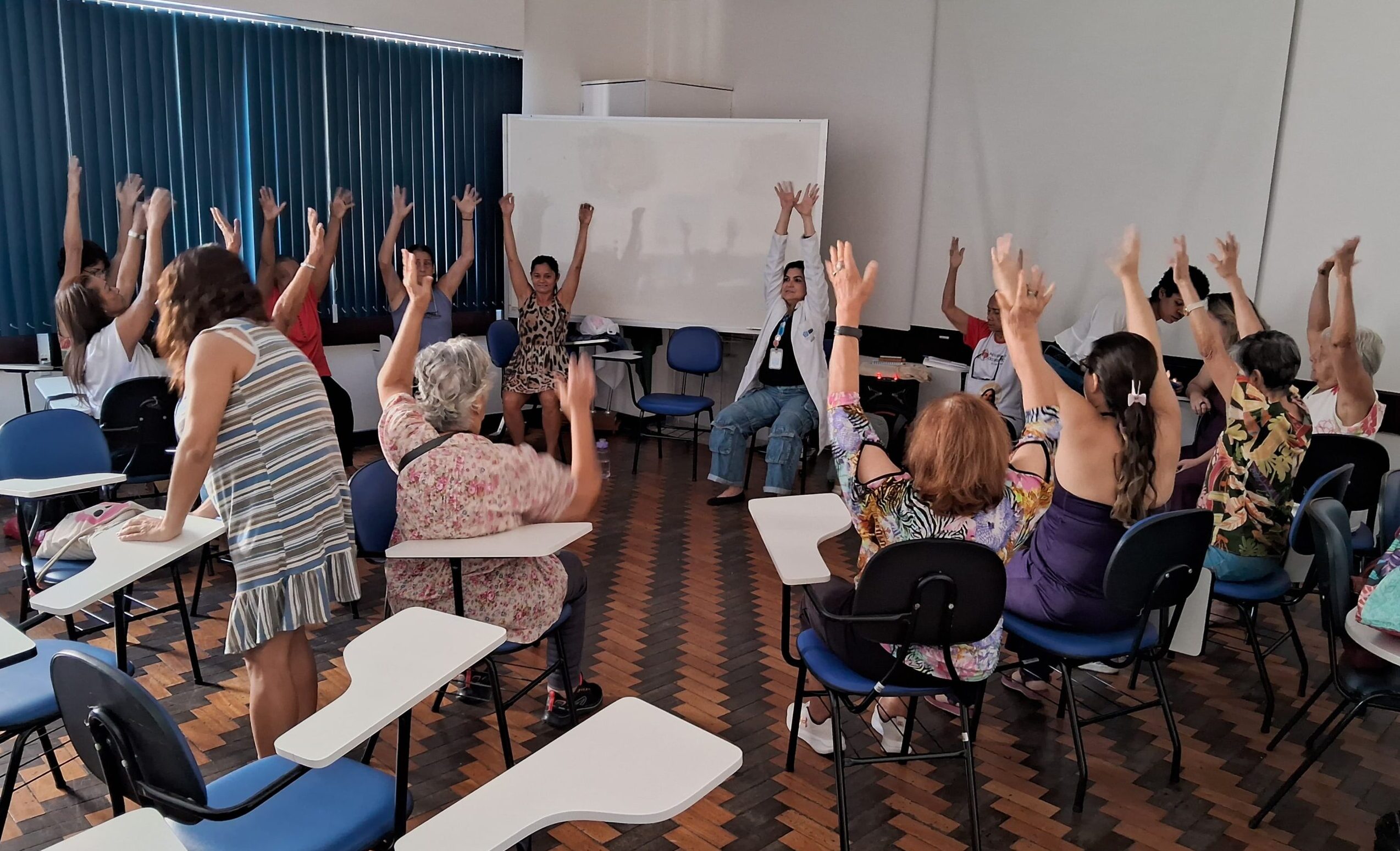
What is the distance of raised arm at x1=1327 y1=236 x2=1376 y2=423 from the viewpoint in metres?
3.99

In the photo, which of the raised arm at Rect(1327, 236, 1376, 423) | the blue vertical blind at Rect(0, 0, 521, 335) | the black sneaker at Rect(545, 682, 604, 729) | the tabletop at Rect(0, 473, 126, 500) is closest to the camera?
the tabletop at Rect(0, 473, 126, 500)

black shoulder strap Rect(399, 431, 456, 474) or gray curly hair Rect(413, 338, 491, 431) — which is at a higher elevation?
gray curly hair Rect(413, 338, 491, 431)

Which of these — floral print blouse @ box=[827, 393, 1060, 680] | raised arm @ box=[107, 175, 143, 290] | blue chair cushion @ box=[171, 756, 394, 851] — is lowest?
blue chair cushion @ box=[171, 756, 394, 851]

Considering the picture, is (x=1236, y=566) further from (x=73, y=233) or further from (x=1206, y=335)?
(x=73, y=233)

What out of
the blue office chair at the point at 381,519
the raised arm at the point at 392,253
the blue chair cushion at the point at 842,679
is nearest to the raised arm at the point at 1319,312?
the blue chair cushion at the point at 842,679

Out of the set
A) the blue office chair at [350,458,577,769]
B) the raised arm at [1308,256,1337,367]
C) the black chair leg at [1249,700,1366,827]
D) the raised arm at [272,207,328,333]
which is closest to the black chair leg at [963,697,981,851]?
the black chair leg at [1249,700,1366,827]

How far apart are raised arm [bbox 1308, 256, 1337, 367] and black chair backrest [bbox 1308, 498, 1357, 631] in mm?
1919

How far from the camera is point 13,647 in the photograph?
1970 mm

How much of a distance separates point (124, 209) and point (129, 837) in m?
5.17

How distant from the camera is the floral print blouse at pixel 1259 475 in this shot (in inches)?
133

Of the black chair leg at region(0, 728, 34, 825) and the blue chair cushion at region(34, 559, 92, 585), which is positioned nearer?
the black chair leg at region(0, 728, 34, 825)

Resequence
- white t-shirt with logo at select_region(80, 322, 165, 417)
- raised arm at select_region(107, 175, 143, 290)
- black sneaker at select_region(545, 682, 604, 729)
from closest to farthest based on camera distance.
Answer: black sneaker at select_region(545, 682, 604, 729)
white t-shirt with logo at select_region(80, 322, 165, 417)
raised arm at select_region(107, 175, 143, 290)

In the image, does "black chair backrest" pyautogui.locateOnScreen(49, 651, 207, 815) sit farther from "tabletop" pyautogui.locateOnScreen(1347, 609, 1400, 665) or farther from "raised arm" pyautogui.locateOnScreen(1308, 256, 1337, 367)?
"raised arm" pyautogui.locateOnScreen(1308, 256, 1337, 367)

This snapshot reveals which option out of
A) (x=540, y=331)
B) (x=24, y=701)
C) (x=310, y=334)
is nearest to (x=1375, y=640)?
(x=24, y=701)
